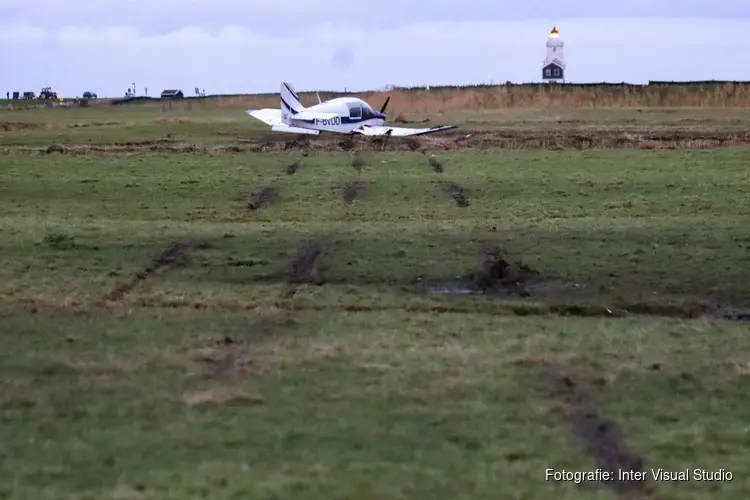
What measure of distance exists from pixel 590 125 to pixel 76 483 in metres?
43.2

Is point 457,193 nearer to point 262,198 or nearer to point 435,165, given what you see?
point 262,198

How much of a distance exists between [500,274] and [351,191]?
9.04m

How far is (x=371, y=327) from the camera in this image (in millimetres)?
12977

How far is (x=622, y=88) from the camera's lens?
76562 mm

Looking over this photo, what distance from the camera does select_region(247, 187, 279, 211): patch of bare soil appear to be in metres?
23.6

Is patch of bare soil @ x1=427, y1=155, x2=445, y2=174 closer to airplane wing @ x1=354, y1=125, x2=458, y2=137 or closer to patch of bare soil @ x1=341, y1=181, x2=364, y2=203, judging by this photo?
patch of bare soil @ x1=341, y1=181, x2=364, y2=203

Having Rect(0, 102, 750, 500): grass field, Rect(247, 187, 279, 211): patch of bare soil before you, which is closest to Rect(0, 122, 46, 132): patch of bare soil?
Rect(0, 102, 750, 500): grass field

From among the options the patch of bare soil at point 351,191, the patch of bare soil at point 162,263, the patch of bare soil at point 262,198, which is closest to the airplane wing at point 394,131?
the patch of bare soil at point 351,191

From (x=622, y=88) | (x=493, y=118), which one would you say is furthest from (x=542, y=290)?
(x=622, y=88)

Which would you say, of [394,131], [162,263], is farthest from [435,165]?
[162,263]

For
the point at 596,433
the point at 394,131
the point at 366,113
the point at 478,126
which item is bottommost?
the point at 596,433

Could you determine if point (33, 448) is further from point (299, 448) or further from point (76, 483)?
point (299, 448)

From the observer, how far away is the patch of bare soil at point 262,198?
2356 cm

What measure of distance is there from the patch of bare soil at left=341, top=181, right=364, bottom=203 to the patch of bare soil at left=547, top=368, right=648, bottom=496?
1415 centimetres
